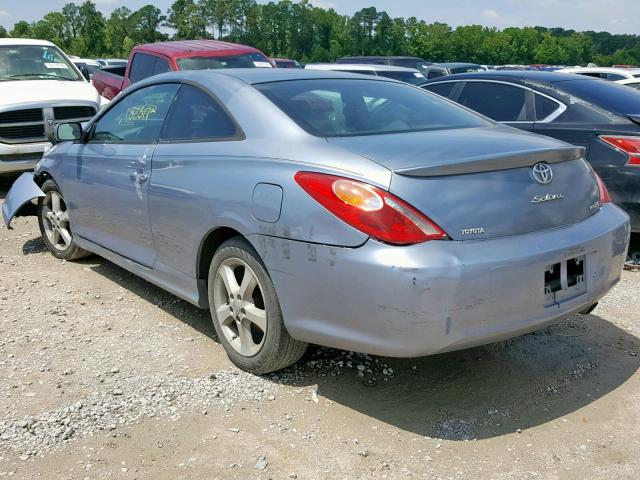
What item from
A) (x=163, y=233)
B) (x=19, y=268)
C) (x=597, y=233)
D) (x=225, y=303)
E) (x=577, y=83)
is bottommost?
(x=19, y=268)

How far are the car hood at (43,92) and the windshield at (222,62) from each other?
1299mm

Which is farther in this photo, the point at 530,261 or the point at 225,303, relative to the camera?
the point at 225,303

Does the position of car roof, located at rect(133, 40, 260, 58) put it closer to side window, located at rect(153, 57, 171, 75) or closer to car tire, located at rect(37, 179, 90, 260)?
side window, located at rect(153, 57, 171, 75)

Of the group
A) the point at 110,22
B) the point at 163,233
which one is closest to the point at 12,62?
the point at 163,233

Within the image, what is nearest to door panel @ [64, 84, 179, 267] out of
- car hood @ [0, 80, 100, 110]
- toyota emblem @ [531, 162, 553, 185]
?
toyota emblem @ [531, 162, 553, 185]

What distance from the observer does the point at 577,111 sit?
19.5 ft

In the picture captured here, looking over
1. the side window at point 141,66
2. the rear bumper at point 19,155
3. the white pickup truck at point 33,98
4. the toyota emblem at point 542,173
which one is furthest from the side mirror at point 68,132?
the side window at point 141,66

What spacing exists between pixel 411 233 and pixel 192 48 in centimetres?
798

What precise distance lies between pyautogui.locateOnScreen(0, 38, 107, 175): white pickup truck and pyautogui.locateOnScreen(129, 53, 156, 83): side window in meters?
0.75

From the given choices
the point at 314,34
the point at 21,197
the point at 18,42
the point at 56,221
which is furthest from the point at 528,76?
the point at 314,34

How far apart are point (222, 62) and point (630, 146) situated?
6.14 metres

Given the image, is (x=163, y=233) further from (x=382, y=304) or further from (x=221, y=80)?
(x=382, y=304)

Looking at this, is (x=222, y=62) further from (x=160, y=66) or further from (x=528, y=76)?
(x=528, y=76)

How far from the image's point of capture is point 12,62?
9.61m
